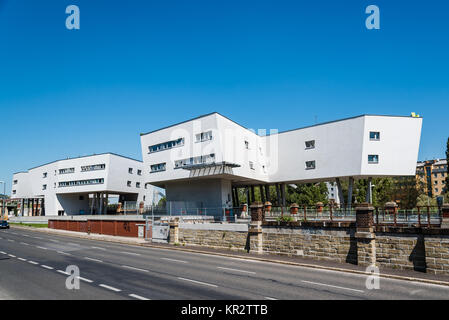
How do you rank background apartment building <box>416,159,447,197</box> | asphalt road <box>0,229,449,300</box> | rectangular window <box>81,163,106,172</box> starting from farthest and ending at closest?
1. background apartment building <box>416,159,447,197</box>
2. rectangular window <box>81,163,106,172</box>
3. asphalt road <box>0,229,449,300</box>

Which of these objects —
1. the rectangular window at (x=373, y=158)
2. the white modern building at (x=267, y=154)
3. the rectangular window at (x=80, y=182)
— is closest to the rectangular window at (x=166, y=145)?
the white modern building at (x=267, y=154)

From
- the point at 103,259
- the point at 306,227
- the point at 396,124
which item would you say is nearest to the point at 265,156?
the point at 396,124

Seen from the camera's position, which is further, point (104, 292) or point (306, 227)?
point (306, 227)

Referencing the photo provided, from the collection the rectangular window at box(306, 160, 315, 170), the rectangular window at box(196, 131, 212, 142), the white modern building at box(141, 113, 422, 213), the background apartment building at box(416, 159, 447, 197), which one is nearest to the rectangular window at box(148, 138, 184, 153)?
the white modern building at box(141, 113, 422, 213)

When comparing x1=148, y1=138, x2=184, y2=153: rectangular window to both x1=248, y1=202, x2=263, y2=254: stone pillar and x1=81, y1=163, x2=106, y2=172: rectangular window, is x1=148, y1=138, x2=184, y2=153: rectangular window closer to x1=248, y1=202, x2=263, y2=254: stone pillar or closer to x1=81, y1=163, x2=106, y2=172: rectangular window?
x1=81, y1=163, x2=106, y2=172: rectangular window

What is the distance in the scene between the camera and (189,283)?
11.5 meters

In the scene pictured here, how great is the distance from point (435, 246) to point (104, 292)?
43.3 ft

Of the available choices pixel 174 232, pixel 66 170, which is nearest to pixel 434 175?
pixel 66 170

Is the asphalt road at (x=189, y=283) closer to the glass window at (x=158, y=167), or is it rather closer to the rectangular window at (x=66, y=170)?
the glass window at (x=158, y=167)

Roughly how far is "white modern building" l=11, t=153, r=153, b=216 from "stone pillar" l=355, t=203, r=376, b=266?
51.1m

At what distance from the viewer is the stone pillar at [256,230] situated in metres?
20.4

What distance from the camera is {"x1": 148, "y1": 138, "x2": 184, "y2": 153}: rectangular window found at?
40.5 metres
